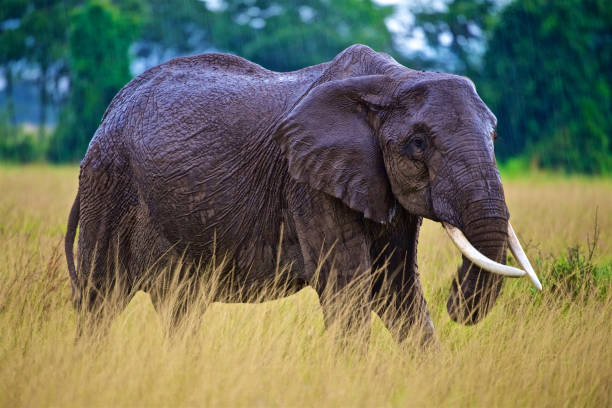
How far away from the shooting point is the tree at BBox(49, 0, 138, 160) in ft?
103

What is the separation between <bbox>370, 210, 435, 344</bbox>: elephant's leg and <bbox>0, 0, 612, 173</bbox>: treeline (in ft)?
75.8

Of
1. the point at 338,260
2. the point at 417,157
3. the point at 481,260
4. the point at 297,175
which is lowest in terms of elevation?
the point at 338,260

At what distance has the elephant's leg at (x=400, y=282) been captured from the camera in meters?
4.74

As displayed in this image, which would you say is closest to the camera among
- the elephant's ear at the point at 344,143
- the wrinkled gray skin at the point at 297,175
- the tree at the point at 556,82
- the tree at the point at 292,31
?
the wrinkled gray skin at the point at 297,175

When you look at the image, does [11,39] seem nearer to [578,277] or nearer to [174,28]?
[174,28]

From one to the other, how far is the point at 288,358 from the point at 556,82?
29.2 metres

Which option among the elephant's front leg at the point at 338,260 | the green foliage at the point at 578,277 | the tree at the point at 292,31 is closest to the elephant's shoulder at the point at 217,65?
the elephant's front leg at the point at 338,260

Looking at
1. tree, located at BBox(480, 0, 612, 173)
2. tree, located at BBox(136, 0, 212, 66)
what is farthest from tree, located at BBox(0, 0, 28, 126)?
tree, located at BBox(480, 0, 612, 173)

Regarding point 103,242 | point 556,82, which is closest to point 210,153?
point 103,242

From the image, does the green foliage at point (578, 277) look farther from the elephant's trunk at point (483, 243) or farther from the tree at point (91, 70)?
the tree at point (91, 70)

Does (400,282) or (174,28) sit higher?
(174,28)

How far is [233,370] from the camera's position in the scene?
3971 millimetres

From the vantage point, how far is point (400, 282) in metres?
4.88

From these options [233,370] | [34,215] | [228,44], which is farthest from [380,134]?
[228,44]
